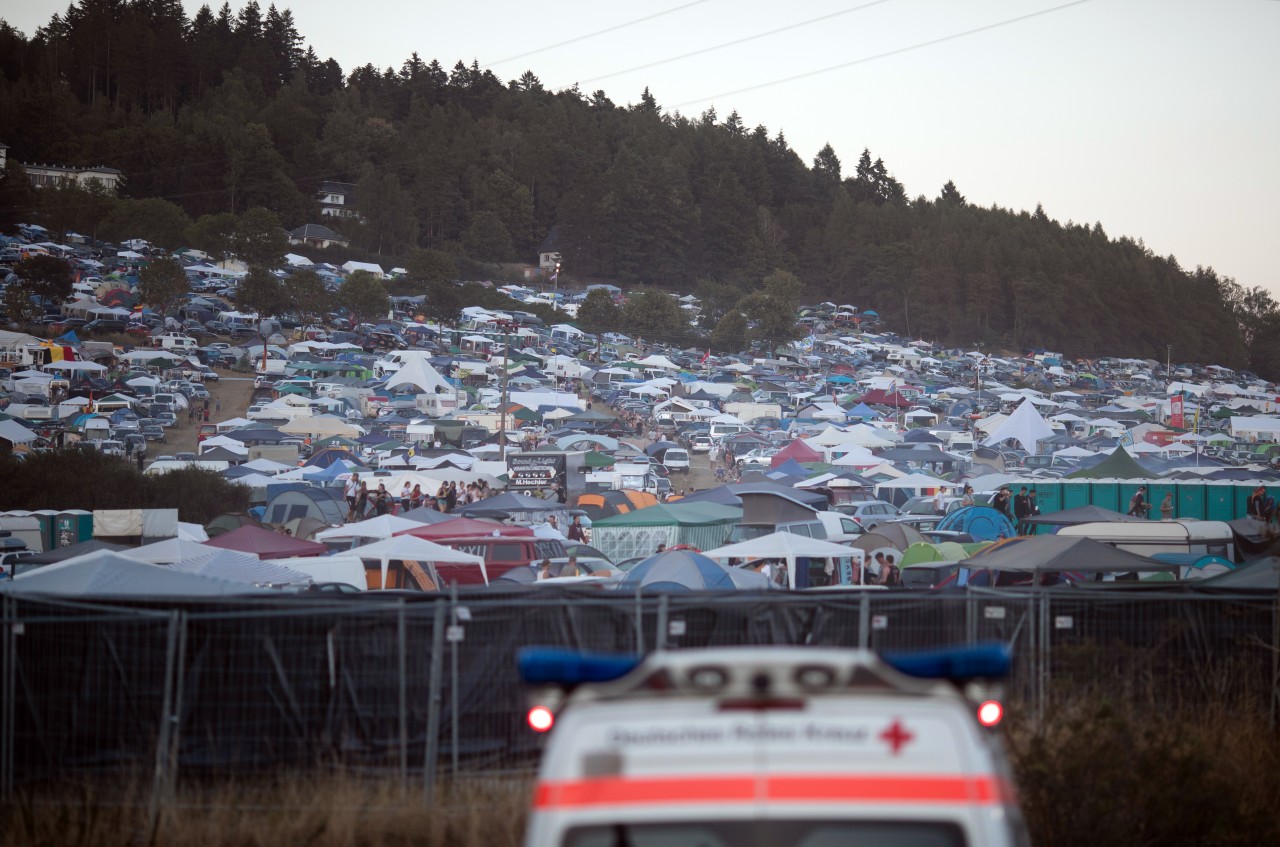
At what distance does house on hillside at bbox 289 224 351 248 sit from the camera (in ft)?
411

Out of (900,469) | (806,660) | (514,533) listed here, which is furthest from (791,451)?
(806,660)

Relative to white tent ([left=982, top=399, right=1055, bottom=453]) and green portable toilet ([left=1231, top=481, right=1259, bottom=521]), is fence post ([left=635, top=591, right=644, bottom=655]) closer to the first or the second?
green portable toilet ([left=1231, top=481, right=1259, bottom=521])

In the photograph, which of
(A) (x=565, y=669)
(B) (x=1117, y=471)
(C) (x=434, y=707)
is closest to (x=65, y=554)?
(C) (x=434, y=707)

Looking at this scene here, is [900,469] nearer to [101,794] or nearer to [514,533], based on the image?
[514,533]

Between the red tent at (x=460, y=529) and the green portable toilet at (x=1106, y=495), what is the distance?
596 inches

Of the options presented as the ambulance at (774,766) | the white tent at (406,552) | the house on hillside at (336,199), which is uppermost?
the house on hillside at (336,199)

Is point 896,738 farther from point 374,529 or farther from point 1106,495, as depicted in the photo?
point 1106,495

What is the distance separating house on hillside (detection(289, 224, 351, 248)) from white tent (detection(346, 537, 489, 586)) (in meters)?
109

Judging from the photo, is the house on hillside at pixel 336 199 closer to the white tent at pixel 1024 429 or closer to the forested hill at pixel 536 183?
the forested hill at pixel 536 183

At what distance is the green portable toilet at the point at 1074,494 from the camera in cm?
3120

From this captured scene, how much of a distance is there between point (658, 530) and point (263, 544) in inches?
319

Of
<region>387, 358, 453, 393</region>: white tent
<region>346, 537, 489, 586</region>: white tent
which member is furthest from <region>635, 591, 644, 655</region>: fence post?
<region>387, 358, 453, 393</region>: white tent

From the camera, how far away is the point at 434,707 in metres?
8.06

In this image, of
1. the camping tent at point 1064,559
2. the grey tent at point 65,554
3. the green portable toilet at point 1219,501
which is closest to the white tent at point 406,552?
the grey tent at point 65,554
